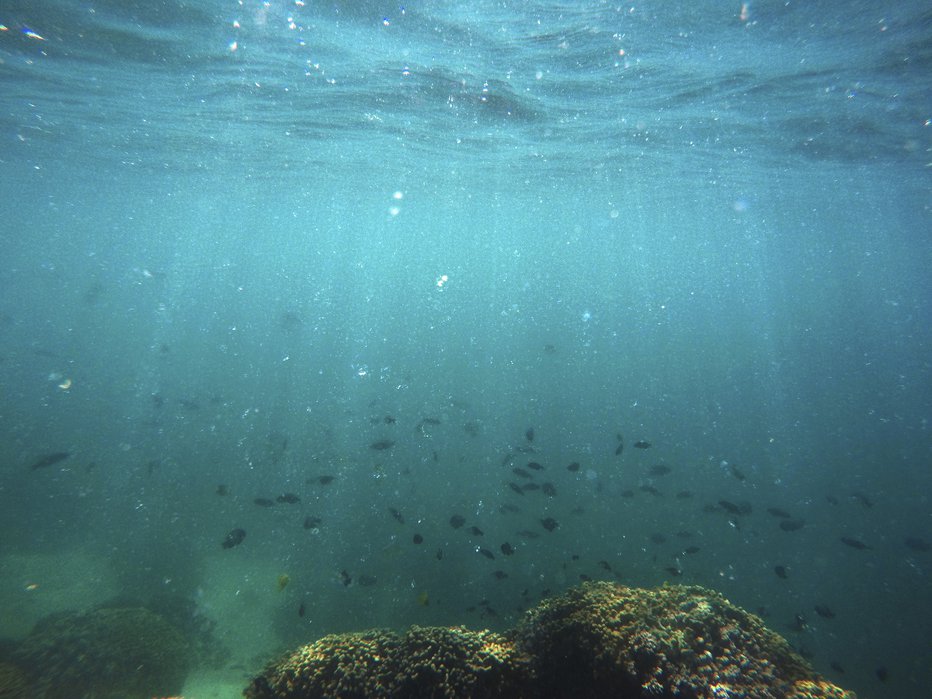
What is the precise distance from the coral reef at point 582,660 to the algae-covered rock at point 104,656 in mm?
6051

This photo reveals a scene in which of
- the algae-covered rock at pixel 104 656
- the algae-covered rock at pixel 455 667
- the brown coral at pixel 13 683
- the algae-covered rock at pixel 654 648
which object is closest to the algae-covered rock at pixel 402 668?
the algae-covered rock at pixel 455 667

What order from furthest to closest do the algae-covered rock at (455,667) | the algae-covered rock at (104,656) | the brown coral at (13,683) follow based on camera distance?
the algae-covered rock at (104,656)
the brown coral at (13,683)
the algae-covered rock at (455,667)

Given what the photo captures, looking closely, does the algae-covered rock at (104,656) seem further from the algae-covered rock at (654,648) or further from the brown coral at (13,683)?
the algae-covered rock at (654,648)

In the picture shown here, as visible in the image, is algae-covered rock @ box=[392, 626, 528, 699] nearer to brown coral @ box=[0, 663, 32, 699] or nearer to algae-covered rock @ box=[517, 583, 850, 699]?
algae-covered rock @ box=[517, 583, 850, 699]

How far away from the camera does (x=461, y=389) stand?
29.5 m

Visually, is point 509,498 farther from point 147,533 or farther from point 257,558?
point 147,533

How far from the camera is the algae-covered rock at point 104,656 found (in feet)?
29.9

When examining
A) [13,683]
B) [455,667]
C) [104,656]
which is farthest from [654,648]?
[13,683]

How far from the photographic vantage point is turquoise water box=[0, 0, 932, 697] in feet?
39.9

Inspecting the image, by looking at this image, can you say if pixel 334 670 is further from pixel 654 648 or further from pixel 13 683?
pixel 13 683

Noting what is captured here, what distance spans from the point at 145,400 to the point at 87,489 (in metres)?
10.6

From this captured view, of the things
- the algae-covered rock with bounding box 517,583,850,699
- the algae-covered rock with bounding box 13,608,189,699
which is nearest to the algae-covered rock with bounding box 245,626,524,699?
the algae-covered rock with bounding box 517,583,850,699

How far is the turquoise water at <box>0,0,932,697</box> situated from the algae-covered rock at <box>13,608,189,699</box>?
6.52ft

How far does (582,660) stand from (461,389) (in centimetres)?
2429
